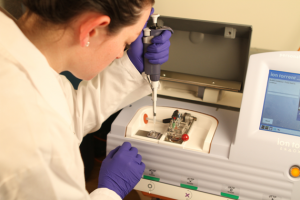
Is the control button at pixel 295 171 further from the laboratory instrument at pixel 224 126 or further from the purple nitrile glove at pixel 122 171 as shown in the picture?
the purple nitrile glove at pixel 122 171

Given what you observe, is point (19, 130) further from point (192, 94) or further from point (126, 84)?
point (192, 94)

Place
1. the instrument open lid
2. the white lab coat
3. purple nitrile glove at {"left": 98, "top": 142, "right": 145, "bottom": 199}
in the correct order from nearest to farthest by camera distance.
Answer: the white lab coat, purple nitrile glove at {"left": 98, "top": 142, "right": 145, "bottom": 199}, the instrument open lid

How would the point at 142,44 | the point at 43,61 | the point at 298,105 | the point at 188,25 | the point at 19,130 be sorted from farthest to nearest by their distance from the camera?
the point at 188,25
the point at 142,44
the point at 298,105
the point at 43,61
the point at 19,130

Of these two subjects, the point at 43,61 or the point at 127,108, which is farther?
the point at 127,108

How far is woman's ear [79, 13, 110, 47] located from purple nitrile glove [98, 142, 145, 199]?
443 mm

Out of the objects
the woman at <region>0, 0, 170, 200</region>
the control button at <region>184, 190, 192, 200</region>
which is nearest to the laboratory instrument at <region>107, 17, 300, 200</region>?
the control button at <region>184, 190, 192, 200</region>

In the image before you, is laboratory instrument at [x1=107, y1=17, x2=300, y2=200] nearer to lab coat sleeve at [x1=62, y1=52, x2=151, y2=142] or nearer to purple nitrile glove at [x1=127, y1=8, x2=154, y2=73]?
lab coat sleeve at [x1=62, y1=52, x2=151, y2=142]

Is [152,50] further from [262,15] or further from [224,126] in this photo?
[262,15]

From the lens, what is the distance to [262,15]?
117 cm

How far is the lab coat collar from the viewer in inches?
20.4

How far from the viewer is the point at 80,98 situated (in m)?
0.97

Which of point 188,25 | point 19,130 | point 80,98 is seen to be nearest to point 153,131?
point 80,98

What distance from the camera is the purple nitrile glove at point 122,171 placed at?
89 cm

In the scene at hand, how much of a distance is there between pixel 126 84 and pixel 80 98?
18 centimetres
